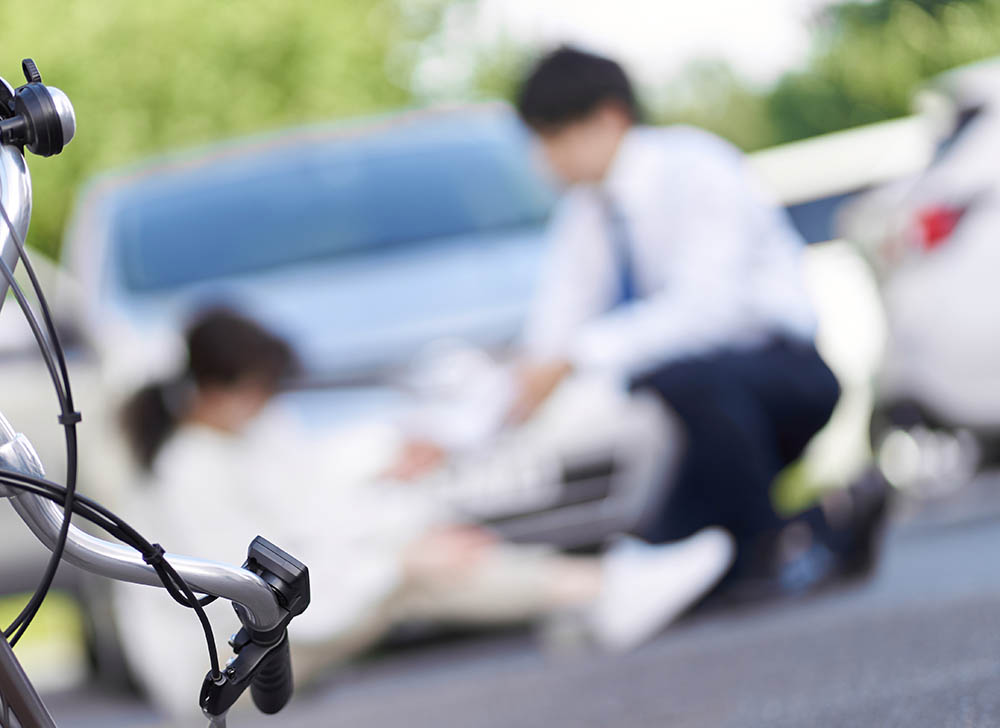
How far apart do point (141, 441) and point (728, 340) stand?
1.68 metres

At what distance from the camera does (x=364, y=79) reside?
15.7 m

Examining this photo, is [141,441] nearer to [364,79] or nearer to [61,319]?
[61,319]

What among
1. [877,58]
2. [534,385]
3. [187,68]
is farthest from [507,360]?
[877,58]

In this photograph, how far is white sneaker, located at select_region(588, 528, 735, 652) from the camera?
3.74 metres

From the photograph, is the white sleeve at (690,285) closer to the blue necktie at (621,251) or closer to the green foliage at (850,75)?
the blue necktie at (621,251)

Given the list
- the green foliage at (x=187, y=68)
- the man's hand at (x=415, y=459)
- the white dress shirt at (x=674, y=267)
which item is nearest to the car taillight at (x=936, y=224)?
the white dress shirt at (x=674, y=267)

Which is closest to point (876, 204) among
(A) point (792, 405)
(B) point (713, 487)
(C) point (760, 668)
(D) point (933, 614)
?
(A) point (792, 405)

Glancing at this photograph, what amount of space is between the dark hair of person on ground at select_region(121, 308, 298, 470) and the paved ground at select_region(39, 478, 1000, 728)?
0.81 meters

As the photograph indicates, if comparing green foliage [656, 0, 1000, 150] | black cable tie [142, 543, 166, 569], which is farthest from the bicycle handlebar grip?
green foliage [656, 0, 1000, 150]

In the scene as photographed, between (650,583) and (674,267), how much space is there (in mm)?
907

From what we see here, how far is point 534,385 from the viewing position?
3814 mm

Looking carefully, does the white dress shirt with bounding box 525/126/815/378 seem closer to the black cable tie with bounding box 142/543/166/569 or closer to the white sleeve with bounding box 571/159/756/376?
the white sleeve with bounding box 571/159/756/376

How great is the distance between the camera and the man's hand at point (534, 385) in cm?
377

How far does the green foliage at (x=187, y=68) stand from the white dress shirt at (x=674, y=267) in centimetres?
1014
